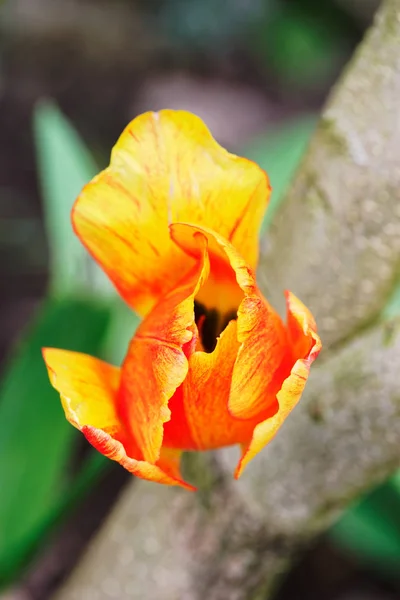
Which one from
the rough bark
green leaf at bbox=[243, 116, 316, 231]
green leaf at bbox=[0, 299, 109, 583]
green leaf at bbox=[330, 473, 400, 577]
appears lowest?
green leaf at bbox=[330, 473, 400, 577]

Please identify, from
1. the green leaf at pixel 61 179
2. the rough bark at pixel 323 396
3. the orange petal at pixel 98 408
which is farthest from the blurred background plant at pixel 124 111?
the orange petal at pixel 98 408

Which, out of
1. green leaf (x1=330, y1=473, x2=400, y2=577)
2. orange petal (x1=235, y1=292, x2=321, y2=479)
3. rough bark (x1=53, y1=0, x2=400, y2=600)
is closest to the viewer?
orange petal (x1=235, y1=292, x2=321, y2=479)

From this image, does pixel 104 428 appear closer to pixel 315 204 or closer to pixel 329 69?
pixel 315 204

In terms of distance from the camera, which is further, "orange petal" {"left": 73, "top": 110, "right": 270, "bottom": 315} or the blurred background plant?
the blurred background plant

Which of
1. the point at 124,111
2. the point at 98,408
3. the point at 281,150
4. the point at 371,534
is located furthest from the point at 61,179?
the point at 124,111

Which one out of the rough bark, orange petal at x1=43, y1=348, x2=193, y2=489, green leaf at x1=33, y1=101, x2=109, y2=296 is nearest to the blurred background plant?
→ green leaf at x1=33, y1=101, x2=109, y2=296

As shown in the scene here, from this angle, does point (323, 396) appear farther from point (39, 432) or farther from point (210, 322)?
point (39, 432)

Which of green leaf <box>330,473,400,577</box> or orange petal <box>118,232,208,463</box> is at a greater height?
orange petal <box>118,232,208,463</box>

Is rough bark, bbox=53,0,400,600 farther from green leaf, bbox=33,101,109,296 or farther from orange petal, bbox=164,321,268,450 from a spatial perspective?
green leaf, bbox=33,101,109,296
